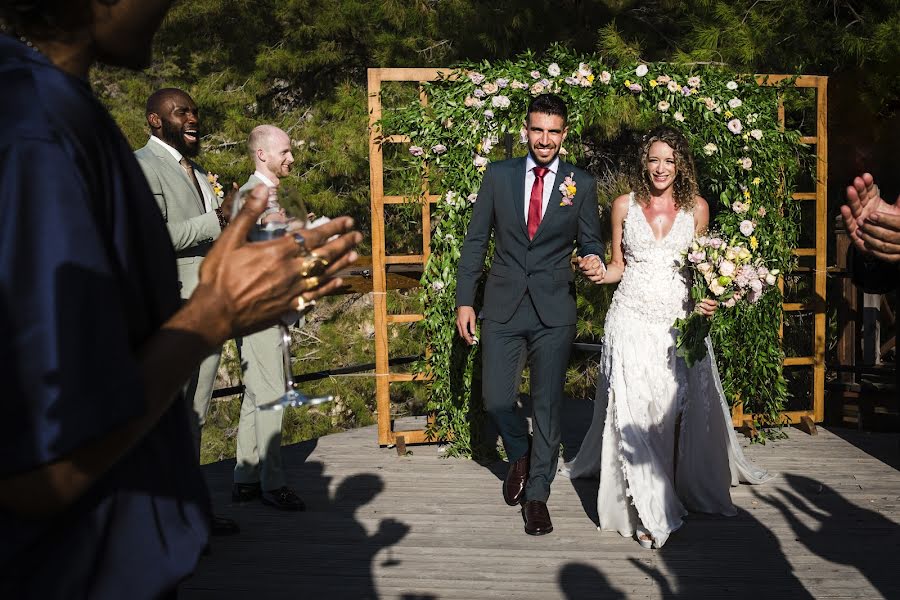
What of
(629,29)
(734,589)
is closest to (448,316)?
(734,589)

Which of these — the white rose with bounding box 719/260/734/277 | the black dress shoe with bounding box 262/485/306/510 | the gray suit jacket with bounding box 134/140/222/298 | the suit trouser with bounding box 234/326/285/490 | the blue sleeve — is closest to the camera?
the blue sleeve

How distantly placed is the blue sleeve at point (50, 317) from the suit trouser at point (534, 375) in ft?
13.3

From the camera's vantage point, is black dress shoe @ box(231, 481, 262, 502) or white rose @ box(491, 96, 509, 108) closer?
black dress shoe @ box(231, 481, 262, 502)

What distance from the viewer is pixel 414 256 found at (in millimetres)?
6750

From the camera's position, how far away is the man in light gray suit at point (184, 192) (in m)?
4.37

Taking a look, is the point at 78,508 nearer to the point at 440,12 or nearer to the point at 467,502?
the point at 467,502

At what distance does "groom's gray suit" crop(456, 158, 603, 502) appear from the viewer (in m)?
4.95

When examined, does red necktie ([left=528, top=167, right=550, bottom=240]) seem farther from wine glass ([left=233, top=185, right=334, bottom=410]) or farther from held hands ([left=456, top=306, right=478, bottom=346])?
wine glass ([left=233, top=185, right=334, bottom=410])

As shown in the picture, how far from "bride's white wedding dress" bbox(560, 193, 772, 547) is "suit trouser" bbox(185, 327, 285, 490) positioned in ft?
6.10

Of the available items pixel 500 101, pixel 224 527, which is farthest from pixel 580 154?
pixel 224 527

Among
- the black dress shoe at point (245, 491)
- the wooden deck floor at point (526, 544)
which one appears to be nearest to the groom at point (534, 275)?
the wooden deck floor at point (526, 544)

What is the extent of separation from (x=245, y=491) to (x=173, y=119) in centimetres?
223

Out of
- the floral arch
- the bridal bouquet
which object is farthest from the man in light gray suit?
the bridal bouquet

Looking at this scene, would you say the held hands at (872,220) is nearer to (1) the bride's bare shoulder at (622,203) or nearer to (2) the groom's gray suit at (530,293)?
(2) the groom's gray suit at (530,293)
